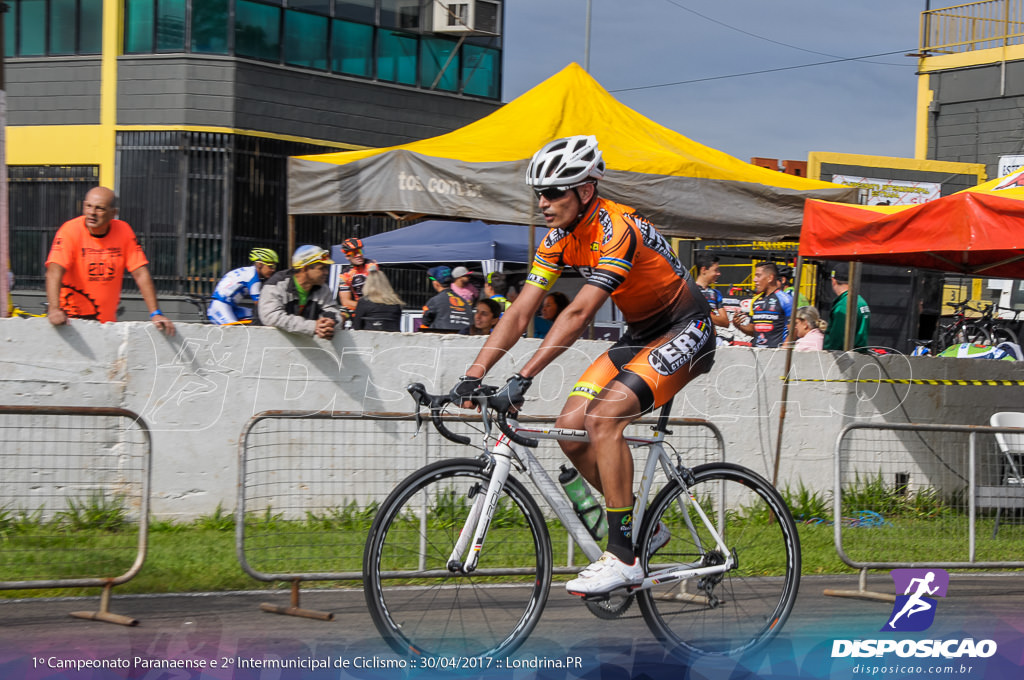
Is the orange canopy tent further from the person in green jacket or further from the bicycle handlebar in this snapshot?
the bicycle handlebar

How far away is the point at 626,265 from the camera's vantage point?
185 inches

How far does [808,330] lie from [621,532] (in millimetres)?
6215

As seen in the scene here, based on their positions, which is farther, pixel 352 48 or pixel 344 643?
pixel 352 48

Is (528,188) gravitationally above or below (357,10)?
below

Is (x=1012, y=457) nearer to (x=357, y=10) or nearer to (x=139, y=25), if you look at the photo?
(x=357, y=10)

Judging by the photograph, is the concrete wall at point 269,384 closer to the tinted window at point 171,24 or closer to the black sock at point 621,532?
the black sock at point 621,532

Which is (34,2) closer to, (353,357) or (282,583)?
(353,357)

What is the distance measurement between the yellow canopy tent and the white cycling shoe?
513cm

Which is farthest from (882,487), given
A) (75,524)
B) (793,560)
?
(75,524)

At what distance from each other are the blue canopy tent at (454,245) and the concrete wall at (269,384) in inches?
259

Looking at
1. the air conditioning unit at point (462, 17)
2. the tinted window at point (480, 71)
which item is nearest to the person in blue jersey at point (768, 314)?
the air conditioning unit at point (462, 17)

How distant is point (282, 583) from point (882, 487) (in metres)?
4.91

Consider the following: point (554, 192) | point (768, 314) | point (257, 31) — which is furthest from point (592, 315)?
point (257, 31)

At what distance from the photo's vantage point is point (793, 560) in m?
5.21
